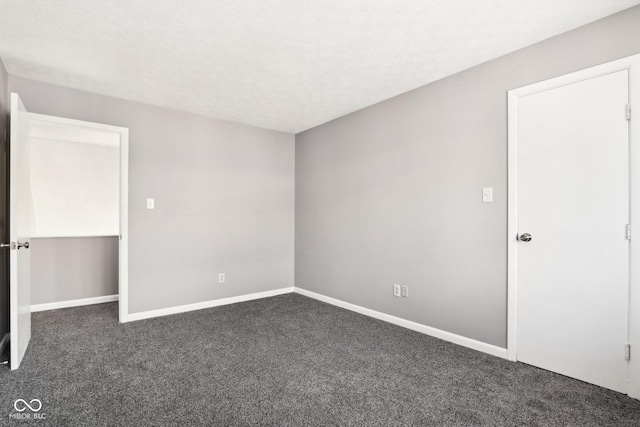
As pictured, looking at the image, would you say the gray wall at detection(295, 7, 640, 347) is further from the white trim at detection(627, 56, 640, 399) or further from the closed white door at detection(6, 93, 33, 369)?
the closed white door at detection(6, 93, 33, 369)

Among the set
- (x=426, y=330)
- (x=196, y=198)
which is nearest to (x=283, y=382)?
(x=426, y=330)

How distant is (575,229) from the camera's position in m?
2.24

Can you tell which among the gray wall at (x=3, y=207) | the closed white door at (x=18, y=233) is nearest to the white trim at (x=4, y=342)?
the gray wall at (x=3, y=207)

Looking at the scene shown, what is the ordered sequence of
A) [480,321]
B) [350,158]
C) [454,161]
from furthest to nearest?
[350,158] → [454,161] → [480,321]

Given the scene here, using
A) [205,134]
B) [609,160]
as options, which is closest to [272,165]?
[205,134]

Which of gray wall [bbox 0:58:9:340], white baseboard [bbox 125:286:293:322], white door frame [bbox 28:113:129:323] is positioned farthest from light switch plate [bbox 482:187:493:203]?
gray wall [bbox 0:58:9:340]

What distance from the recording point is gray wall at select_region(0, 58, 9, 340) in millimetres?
2736

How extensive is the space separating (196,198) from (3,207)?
5.62 feet

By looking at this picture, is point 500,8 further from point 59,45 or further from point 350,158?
point 59,45

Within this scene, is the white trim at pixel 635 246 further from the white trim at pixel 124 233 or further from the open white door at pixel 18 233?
the white trim at pixel 124 233

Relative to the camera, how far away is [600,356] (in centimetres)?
213

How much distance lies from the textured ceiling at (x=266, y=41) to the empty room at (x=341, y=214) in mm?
20

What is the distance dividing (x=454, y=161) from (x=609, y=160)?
1.06m

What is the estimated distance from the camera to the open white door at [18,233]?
7.61 feet
